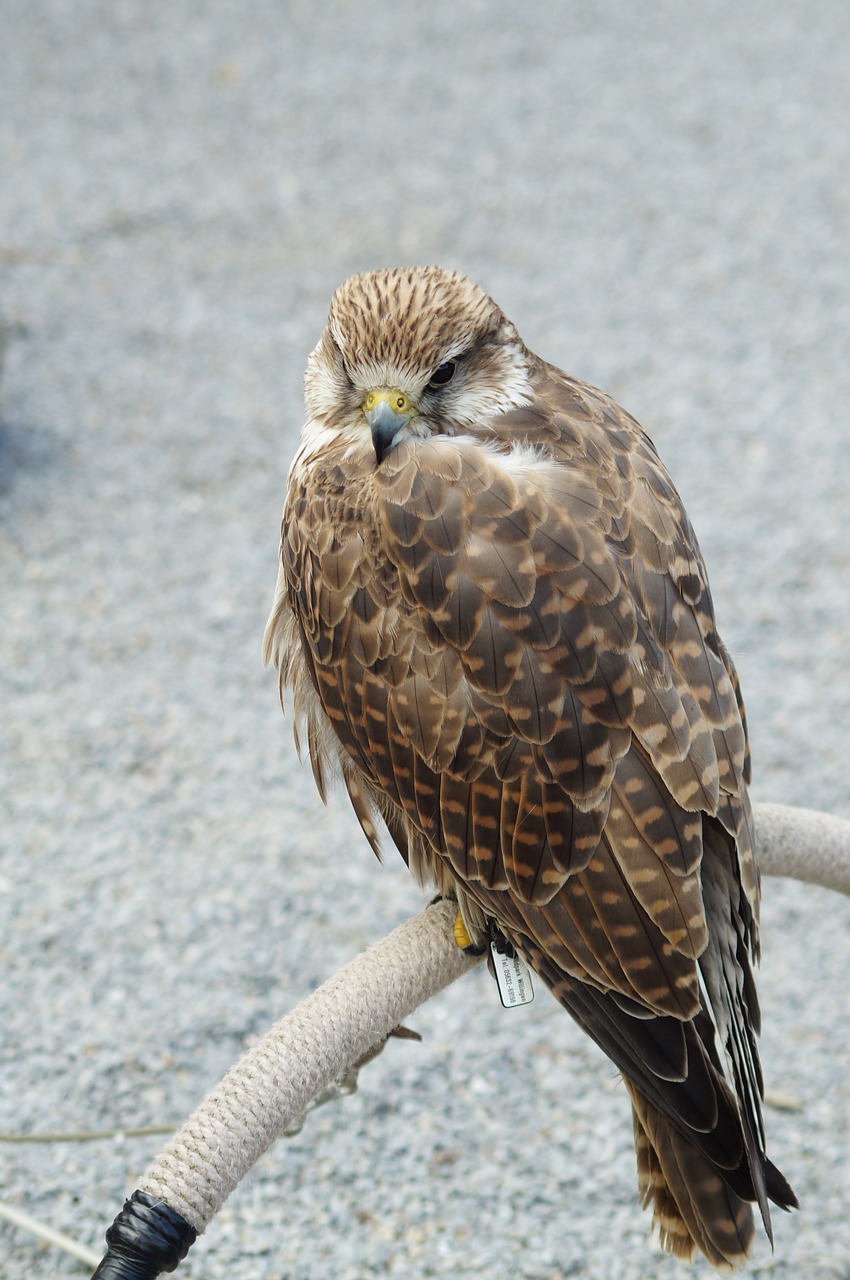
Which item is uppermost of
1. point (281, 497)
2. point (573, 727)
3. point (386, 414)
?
point (386, 414)

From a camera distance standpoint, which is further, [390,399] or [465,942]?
[390,399]

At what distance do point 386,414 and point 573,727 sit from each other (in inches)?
23.6

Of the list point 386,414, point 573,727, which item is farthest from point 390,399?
point 573,727

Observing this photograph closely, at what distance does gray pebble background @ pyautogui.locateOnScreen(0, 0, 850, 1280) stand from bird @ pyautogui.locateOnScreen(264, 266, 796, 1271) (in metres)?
1.07

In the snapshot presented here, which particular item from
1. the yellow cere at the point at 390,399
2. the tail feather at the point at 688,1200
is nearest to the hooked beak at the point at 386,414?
the yellow cere at the point at 390,399

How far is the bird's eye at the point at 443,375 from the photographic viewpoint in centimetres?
223

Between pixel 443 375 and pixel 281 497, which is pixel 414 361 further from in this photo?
pixel 281 497

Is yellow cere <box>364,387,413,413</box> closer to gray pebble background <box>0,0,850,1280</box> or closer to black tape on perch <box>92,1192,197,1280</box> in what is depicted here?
black tape on perch <box>92,1192,197,1280</box>

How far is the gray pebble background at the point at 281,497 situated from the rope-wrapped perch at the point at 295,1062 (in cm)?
108

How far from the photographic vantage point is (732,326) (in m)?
6.23

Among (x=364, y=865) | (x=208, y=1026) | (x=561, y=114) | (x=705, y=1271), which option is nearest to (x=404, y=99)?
(x=561, y=114)

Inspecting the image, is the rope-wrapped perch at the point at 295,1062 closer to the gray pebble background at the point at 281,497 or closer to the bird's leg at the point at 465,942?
the bird's leg at the point at 465,942

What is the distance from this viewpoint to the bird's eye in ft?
7.33

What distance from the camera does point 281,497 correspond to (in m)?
5.18
